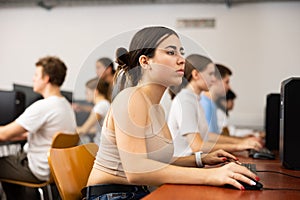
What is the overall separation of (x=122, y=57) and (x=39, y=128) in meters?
→ 1.57

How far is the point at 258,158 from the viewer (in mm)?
2004

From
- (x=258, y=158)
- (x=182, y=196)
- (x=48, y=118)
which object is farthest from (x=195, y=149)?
(x=48, y=118)

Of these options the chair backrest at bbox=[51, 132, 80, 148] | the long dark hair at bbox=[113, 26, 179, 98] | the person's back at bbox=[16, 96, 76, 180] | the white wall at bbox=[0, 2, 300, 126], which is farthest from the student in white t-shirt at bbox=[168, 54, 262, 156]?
the white wall at bbox=[0, 2, 300, 126]

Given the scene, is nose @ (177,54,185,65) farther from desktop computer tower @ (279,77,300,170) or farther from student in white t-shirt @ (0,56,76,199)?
student in white t-shirt @ (0,56,76,199)

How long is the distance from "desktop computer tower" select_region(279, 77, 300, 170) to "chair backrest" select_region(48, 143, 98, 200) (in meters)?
0.72

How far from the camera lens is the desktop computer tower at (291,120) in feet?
5.30

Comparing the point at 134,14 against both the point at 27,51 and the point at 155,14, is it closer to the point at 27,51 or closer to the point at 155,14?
the point at 155,14

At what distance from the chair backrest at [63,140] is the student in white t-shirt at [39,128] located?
19 centimetres

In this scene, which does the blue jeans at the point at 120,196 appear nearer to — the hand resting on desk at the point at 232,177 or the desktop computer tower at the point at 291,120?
the hand resting on desk at the point at 232,177

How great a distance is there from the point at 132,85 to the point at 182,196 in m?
0.36

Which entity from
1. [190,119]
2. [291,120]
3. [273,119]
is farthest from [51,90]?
[291,120]

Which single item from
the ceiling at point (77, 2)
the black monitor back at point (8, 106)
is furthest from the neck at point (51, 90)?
the ceiling at point (77, 2)

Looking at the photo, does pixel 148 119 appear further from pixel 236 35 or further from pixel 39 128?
pixel 236 35

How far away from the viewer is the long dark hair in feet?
4.00
